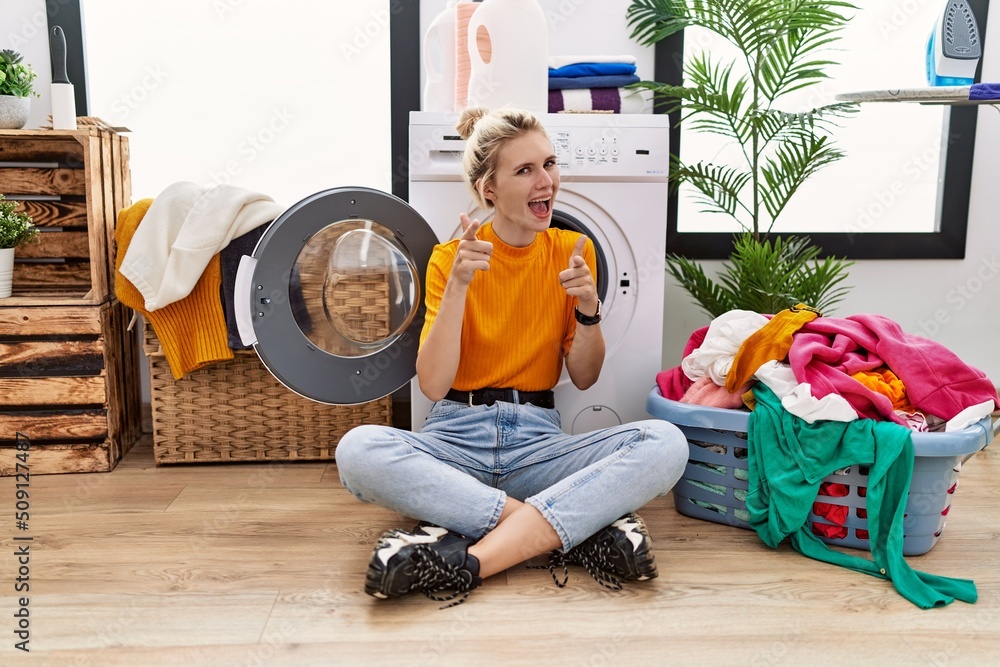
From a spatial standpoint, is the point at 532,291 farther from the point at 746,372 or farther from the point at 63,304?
the point at 63,304

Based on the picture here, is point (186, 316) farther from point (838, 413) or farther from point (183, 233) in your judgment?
point (838, 413)

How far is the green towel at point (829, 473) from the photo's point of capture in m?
1.36

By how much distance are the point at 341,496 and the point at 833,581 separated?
103 centimetres

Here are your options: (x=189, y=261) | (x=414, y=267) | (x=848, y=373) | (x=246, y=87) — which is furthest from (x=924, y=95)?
(x=246, y=87)

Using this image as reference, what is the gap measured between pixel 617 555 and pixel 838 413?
47 cm

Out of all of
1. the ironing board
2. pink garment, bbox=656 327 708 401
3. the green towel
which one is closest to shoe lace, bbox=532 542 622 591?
the green towel

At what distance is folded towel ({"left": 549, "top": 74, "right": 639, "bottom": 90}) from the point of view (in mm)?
1936

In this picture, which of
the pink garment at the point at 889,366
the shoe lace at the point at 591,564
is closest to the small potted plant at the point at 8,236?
the shoe lace at the point at 591,564

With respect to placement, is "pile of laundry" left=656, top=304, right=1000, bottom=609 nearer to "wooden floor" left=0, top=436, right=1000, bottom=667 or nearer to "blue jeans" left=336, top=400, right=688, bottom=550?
"wooden floor" left=0, top=436, right=1000, bottom=667

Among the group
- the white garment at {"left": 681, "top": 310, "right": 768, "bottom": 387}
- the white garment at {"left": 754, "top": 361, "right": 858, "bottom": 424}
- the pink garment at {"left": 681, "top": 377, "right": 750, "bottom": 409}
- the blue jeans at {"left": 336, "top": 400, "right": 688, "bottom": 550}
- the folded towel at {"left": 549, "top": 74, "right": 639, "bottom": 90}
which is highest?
the folded towel at {"left": 549, "top": 74, "right": 639, "bottom": 90}

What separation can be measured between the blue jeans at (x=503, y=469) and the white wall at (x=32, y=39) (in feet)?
4.89

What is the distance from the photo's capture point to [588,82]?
194cm

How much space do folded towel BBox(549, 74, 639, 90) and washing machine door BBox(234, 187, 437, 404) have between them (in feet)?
1.72

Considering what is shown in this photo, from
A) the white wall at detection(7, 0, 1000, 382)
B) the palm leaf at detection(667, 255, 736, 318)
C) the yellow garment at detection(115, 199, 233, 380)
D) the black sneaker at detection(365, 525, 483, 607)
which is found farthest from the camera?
the white wall at detection(7, 0, 1000, 382)
